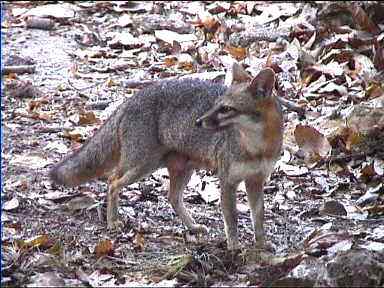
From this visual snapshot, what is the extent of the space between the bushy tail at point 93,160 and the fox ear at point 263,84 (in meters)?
1.21

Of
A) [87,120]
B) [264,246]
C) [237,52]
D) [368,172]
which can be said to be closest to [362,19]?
[237,52]

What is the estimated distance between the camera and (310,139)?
759cm

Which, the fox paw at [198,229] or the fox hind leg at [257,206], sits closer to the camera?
the fox hind leg at [257,206]

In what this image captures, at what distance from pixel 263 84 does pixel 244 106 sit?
187 mm

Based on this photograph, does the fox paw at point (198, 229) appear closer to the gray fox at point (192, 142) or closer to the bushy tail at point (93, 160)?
the gray fox at point (192, 142)

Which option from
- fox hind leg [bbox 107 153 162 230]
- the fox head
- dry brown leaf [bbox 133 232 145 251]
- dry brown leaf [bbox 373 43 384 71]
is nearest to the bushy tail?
fox hind leg [bbox 107 153 162 230]

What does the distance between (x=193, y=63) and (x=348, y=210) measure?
3912 mm

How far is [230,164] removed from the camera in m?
5.90

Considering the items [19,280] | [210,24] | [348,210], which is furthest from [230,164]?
[210,24]

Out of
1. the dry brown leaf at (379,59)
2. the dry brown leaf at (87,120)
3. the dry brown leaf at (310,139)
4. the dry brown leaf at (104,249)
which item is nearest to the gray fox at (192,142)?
the dry brown leaf at (104,249)

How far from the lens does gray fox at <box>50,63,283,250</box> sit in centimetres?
573

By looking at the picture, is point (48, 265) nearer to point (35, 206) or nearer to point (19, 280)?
point (19, 280)

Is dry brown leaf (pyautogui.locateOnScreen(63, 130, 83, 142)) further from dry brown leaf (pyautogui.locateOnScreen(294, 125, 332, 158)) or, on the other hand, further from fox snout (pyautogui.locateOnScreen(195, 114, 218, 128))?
fox snout (pyautogui.locateOnScreen(195, 114, 218, 128))

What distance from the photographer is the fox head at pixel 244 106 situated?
18.5ft
